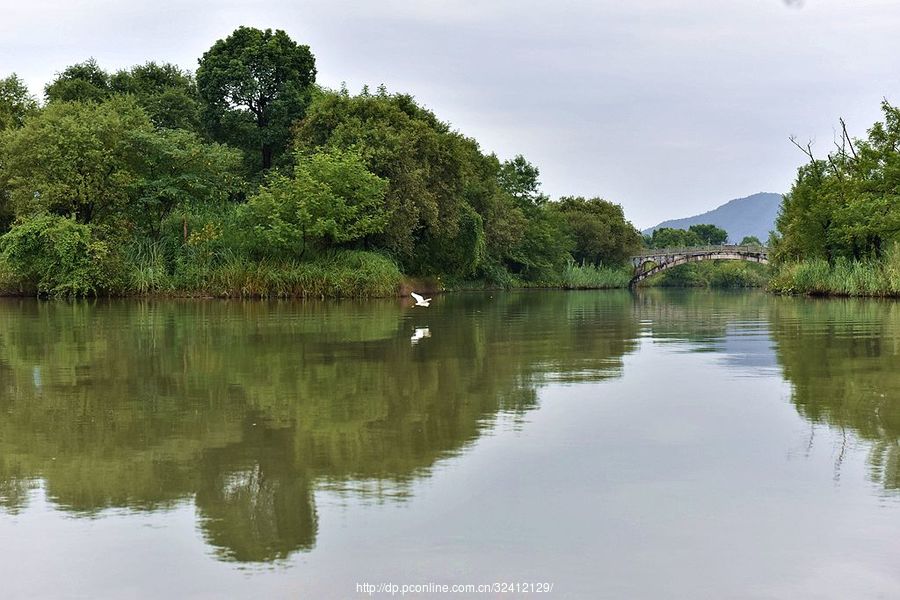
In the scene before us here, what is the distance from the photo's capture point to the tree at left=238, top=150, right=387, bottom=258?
142ft

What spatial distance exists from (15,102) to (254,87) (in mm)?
13511

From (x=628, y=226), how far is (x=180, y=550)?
106475 mm

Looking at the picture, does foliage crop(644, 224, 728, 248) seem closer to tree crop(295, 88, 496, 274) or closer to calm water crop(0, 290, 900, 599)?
tree crop(295, 88, 496, 274)

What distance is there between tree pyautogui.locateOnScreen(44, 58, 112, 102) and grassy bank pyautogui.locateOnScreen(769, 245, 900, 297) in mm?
42123

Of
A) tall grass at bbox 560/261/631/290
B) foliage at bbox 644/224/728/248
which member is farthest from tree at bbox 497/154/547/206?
foliage at bbox 644/224/728/248

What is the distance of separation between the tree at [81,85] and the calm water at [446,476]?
49.5m

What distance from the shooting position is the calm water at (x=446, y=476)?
193 inches

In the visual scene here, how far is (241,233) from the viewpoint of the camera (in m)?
44.4

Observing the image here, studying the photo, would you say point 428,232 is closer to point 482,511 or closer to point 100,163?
point 100,163

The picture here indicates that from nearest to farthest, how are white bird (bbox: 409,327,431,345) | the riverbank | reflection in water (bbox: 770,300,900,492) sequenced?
1. reflection in water (bbox: 770,300,900,492)
2. white bird (bbox: 409,327,431,345)
3. the riverbank

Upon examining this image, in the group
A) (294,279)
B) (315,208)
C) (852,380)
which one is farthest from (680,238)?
(852,380)

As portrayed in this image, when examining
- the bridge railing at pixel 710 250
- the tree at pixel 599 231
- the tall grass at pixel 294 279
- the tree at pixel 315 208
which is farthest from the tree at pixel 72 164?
the bridge railing at pixel 710 250

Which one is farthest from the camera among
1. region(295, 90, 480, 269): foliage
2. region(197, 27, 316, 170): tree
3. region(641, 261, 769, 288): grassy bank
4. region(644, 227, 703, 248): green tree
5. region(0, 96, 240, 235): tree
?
region(644, 227, 703, 248): green tree

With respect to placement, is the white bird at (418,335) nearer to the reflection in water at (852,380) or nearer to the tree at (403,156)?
the reflection in water at (852,380)
